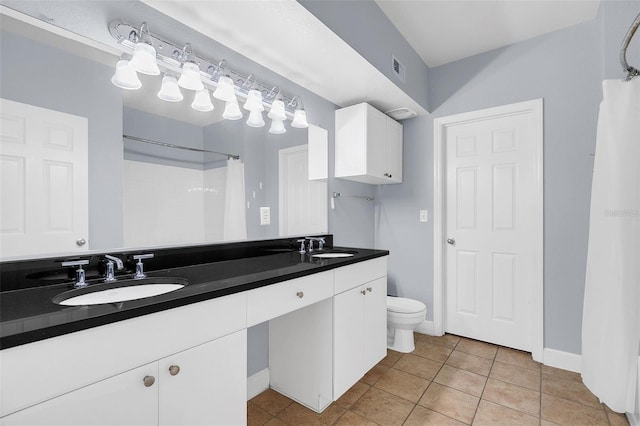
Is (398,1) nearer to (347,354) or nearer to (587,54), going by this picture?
(587,54)

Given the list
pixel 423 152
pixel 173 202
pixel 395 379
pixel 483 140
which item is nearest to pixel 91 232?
pixel 173 202

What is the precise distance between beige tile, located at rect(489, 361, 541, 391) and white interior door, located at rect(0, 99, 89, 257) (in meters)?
→ 2.60

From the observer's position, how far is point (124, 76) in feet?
4.15

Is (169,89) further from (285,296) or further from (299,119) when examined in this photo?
(285,296)

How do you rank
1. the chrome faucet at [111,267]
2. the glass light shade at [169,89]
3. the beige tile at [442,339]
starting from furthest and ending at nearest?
the beige tile at [442,339]
the glass light shade at [169,89]
the chrome faucet at [111,267]

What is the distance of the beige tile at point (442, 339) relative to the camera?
2.65 meters

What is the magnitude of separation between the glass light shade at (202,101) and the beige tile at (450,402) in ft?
6.88

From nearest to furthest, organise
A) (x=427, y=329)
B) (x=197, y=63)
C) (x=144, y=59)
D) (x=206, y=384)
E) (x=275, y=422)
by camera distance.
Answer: (x=206, y=384), (x=144, y=59), (x=197, y=63), (x=275, y=422), (x=427, y=329)

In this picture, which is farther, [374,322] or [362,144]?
[362,144]

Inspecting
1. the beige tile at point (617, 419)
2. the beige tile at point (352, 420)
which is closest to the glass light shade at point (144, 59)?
the beige tile at point (352, 420)

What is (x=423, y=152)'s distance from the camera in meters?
2.94

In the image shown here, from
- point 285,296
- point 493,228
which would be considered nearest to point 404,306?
point 493,228

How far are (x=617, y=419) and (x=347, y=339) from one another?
1552mm

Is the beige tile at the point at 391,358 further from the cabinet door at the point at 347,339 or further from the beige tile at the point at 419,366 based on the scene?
the cabinet door at the point at 347,339
